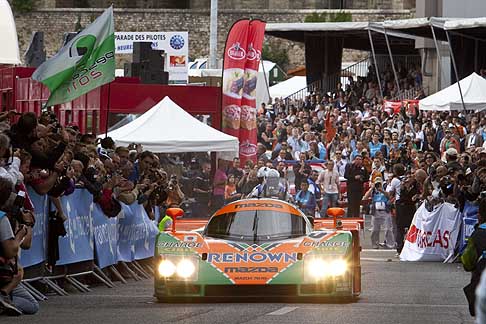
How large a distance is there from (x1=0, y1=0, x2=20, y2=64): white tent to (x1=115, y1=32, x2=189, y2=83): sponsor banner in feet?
89.0

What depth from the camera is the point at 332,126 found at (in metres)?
44.0

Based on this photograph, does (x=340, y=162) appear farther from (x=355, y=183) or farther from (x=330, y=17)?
(x=330, y=17)

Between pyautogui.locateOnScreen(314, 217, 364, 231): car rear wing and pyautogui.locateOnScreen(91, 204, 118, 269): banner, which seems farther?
pyautogui.locateOnScreen(91, 204, 118, 269): banner

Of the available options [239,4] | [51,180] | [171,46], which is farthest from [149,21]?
[51,180]

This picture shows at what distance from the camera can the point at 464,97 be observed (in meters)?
39.8

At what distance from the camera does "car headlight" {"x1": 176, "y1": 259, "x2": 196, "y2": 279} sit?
54.0ft

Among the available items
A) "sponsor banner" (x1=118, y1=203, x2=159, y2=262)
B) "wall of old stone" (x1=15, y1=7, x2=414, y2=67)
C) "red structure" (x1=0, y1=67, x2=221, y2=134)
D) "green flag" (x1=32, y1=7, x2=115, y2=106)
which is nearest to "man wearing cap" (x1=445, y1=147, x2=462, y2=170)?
"sponsor banner" (x1=118, y1=203, x2=159, y2=262)

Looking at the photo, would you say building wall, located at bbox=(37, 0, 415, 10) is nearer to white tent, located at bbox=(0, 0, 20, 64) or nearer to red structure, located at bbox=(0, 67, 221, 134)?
red structure, located at bbox=(0, 67, 221, 134)

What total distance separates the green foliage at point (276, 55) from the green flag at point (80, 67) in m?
53.5

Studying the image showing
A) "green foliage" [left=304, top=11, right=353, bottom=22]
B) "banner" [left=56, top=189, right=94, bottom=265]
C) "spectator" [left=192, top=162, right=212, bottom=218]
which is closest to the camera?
"banner" [left=56, top=189, right=94, bottom=265]

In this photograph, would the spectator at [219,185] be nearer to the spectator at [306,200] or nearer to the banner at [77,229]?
the spectator at [306,200]

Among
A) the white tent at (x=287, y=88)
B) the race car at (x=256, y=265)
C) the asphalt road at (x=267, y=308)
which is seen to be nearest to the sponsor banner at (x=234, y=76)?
the asphalt road at (x=267, y=308)

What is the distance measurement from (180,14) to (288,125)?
3682cm

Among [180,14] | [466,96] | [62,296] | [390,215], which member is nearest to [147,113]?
[390,215]
